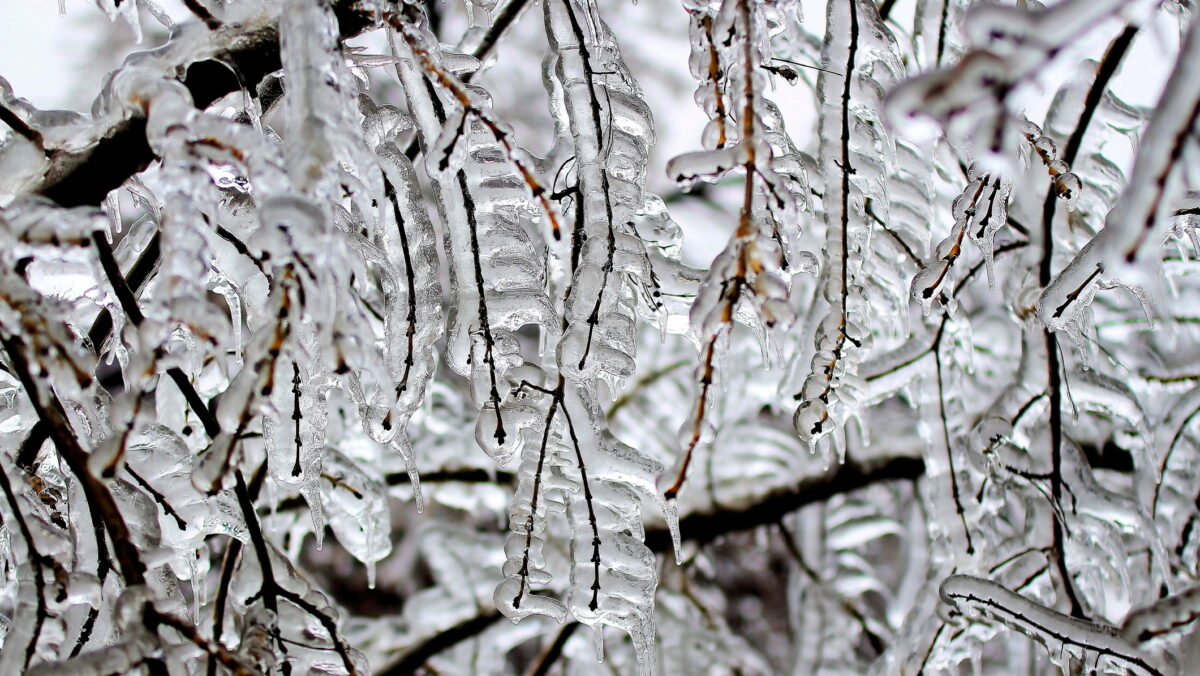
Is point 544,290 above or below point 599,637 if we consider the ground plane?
above

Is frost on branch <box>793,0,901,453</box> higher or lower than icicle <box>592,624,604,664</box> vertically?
higher

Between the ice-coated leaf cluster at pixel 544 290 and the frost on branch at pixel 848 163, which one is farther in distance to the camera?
the frost on branch at pixel 848 163

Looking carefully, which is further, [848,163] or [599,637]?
[599,637]

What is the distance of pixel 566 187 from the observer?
2.97 ft

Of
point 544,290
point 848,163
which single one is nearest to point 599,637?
point 544,290

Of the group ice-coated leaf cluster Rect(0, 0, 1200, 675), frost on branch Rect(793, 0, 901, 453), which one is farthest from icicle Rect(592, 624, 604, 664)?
frost on branch Rect(793, 0, 901, 453)

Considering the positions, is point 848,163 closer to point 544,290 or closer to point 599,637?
point 544,290

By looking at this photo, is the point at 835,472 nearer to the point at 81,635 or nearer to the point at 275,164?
the point at 81,635

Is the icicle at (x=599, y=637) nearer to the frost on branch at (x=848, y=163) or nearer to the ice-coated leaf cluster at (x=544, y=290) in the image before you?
the ice-coated leaf cluster at (x=544, y=290)

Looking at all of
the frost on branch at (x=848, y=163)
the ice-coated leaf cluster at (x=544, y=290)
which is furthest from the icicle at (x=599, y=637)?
the frost on branch at (x=848, y=163)

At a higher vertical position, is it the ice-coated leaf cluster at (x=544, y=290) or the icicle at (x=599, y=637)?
the ice-coated leaf cluster at (x=544, y=290)

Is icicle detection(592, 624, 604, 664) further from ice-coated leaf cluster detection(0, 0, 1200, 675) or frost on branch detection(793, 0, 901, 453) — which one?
frost on branch detection(793, 0, 901, 453)

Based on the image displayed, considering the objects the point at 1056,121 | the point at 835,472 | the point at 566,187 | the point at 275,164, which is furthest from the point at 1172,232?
the point at 835,472

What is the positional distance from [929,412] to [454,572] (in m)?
1.54
